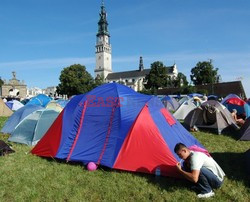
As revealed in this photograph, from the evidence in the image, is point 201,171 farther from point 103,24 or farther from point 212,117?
point 103,24

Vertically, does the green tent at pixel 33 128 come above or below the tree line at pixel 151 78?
below

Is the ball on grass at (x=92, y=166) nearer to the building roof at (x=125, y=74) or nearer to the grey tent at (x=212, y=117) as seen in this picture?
the grey tent at (x=212, y=117)

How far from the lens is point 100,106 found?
6.09 m

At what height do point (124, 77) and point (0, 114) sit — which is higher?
point (124, 77)

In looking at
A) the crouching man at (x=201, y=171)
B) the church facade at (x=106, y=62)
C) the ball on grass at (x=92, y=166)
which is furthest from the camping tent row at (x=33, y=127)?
the church facade at (x=106, y=62)

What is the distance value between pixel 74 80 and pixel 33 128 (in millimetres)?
51206

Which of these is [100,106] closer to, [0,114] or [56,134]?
[56,134]

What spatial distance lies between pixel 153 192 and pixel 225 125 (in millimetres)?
6450

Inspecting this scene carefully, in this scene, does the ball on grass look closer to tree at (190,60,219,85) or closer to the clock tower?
tree at (190,60,219,85)

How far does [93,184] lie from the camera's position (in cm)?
475

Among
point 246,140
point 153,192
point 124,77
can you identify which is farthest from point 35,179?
point 124,77

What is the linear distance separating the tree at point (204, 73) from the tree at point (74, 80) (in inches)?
1045

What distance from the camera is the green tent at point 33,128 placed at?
315 inches

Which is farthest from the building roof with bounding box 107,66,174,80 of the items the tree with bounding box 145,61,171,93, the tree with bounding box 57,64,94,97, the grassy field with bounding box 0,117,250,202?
the grassy field with bounding box 0,117,250,202
